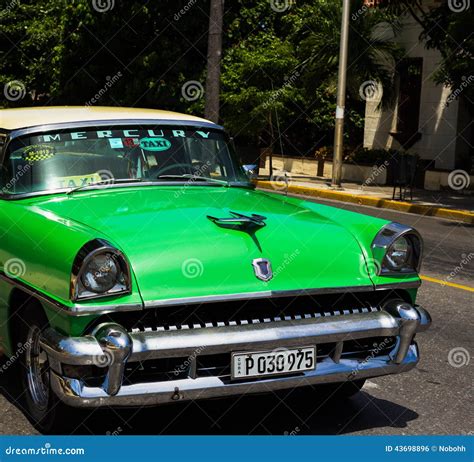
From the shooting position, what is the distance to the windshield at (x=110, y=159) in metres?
5.32

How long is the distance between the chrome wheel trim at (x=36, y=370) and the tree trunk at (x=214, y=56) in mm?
17134

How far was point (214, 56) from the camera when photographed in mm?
21156

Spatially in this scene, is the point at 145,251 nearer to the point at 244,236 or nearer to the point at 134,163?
the point at 244,236

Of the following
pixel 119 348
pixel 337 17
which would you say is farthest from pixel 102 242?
pixel 337 17

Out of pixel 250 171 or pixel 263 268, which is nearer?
pixel 263 268

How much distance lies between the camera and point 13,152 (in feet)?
17.7

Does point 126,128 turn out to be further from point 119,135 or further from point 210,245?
point 210,245
